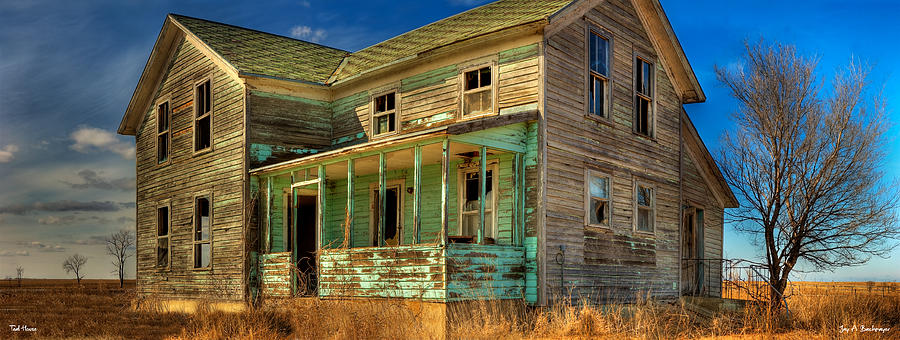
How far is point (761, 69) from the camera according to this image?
65.6 feet

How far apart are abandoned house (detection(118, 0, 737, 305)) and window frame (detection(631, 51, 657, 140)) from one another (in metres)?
0.05

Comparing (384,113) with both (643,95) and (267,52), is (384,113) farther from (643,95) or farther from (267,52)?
(643,95)

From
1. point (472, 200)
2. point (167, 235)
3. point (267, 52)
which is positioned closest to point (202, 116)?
point (267, 52)

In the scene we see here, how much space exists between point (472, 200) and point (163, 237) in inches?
415

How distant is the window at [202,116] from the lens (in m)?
19.4

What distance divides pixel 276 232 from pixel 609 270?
7.35 m

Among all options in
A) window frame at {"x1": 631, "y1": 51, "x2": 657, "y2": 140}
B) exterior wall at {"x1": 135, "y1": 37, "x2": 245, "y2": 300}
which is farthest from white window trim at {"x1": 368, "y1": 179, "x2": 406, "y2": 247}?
window frame at {"x1": 631, "y1": 51, "x2": 657, "y2": 140}

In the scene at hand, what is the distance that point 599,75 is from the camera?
15680 millimetres

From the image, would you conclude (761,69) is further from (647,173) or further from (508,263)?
(508,263)

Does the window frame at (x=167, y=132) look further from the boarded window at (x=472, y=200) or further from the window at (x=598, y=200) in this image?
the window at (x=598, y=200)

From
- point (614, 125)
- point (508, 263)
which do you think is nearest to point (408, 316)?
Result: point (508, 263)

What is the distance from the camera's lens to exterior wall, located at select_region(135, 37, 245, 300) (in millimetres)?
17500

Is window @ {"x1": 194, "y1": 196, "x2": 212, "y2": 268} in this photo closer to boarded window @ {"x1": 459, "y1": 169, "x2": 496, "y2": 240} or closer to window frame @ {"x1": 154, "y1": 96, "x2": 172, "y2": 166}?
window frame @ {"x1": 154, "y1": 96, "x2": 172, "y2": 166}

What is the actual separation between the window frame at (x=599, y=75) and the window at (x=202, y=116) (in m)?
9.74
